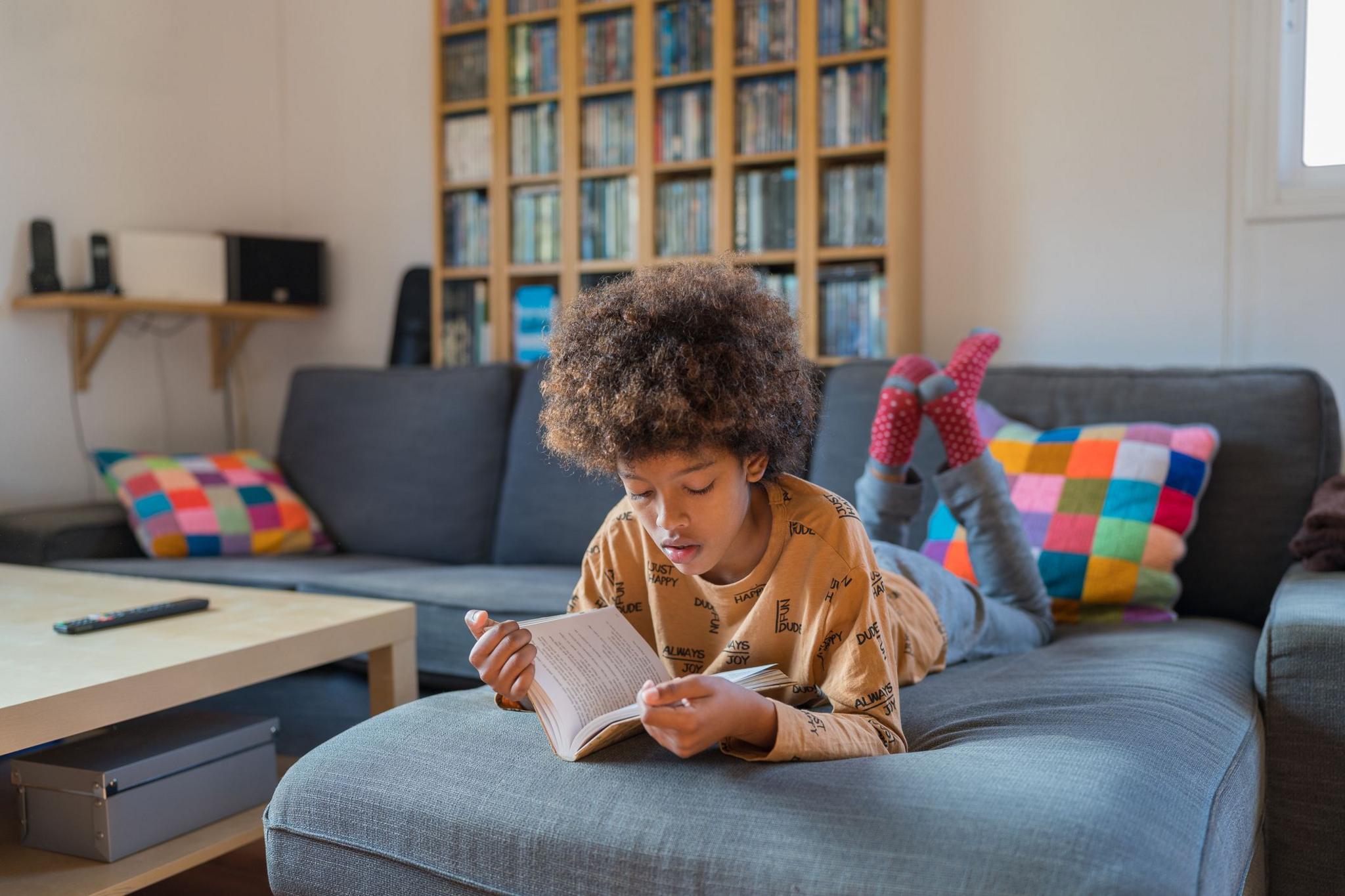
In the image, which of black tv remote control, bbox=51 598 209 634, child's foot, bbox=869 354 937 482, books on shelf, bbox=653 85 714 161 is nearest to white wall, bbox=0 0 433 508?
books on shelf, bbox=653 85 714 161

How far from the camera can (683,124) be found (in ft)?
9.27

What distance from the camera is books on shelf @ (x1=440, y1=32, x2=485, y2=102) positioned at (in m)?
3.10

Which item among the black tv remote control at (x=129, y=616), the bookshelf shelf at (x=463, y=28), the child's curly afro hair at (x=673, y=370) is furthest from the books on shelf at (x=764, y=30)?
the black tv remote control at (x=129, y=616)

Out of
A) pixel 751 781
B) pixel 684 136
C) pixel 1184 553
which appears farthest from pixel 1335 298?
pixel 751 781

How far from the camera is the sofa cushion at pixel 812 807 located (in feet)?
3.04

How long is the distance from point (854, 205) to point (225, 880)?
1.87m

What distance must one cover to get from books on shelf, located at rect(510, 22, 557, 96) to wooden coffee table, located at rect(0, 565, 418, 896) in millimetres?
1646

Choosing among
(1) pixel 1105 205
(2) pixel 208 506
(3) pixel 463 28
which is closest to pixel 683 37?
(3) pixel 463 28

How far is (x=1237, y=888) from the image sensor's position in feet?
3.75

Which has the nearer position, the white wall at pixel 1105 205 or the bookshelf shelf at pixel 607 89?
the white wall at pixel 1105 205

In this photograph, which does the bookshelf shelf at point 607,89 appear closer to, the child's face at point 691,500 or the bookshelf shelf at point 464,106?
the bookshelf shelf at point 464,106

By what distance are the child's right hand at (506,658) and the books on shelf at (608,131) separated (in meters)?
2.01

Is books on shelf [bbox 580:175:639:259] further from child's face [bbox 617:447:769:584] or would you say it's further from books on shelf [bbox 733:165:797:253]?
child's face [bbox 617:447:769:584]

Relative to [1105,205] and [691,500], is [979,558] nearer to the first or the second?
[691,500]
